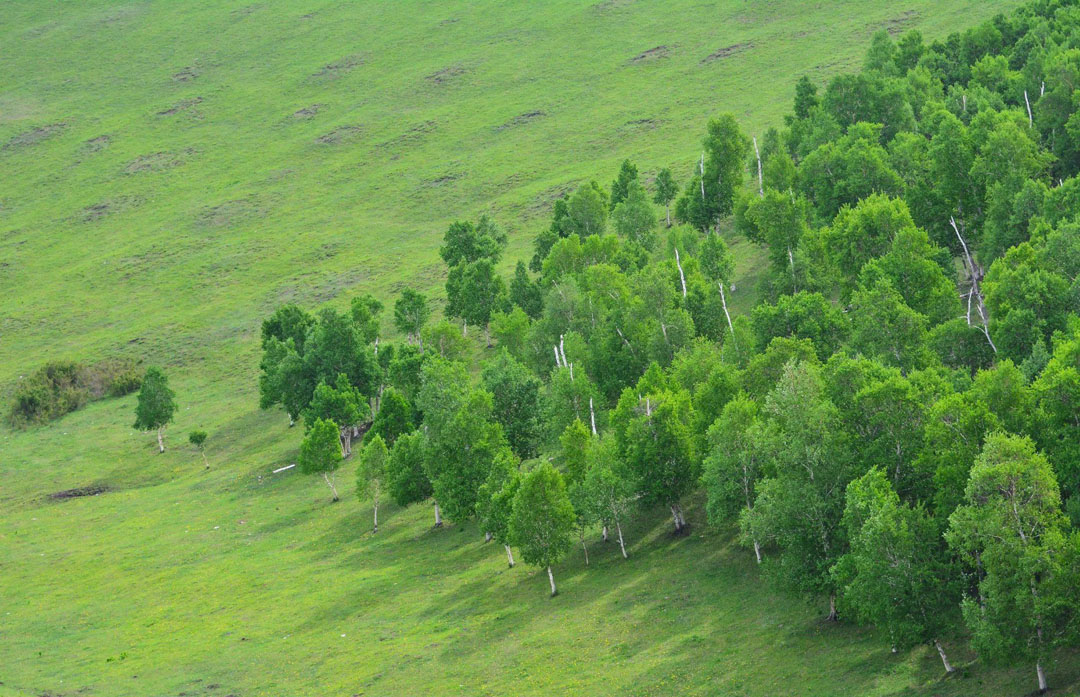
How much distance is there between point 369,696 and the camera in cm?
7569

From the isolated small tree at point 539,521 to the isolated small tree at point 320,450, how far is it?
1397 inches

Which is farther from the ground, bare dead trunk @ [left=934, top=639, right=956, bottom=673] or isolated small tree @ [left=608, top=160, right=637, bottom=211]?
isolated small tree @ [left=608, top=160, right=637, bottom=211]

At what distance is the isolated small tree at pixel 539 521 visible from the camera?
8912cm

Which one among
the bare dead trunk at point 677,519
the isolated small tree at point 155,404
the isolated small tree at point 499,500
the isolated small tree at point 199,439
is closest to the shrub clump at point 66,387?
the isolated small tree at point 155,404

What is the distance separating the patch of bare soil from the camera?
14012 centimetres

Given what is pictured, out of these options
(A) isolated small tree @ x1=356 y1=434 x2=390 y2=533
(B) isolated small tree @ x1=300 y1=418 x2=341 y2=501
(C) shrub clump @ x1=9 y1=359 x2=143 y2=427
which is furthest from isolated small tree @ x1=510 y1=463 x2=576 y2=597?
(C) shrub clump @ x1=9 y1=359 x2=143 y2=427

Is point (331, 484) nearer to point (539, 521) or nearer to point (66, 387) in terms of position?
point (539, 521)

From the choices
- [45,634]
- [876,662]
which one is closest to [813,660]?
[876,662]

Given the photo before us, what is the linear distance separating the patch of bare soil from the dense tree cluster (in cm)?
2165

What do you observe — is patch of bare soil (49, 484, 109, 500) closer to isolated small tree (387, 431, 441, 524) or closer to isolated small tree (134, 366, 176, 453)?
isolated small tree (134, 366, 176, 453)

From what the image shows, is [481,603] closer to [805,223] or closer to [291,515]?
[291,515]

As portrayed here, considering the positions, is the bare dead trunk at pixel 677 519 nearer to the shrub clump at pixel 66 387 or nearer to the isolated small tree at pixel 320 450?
the isolated small tree at pixel 320 450

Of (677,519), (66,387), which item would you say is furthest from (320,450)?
(66,387)

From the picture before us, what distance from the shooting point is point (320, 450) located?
120 metres
